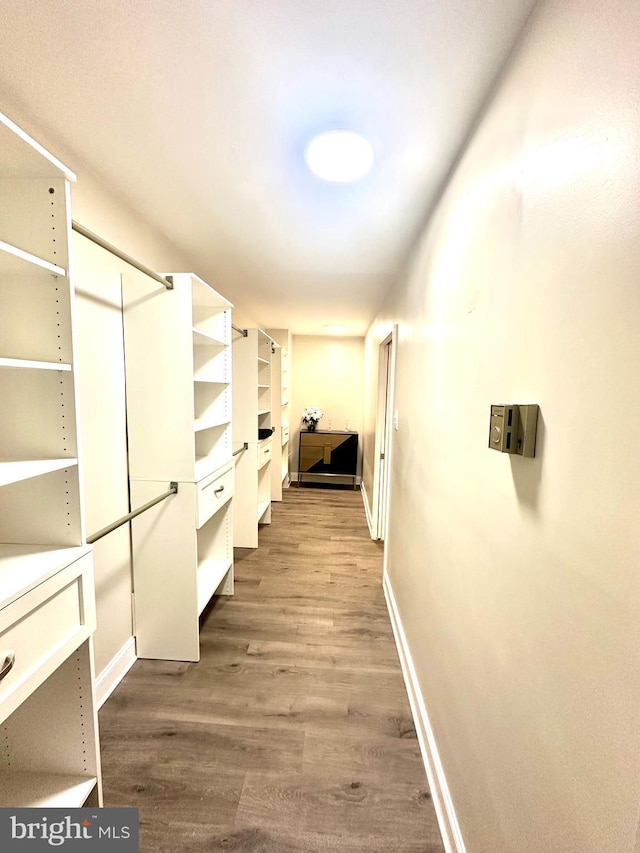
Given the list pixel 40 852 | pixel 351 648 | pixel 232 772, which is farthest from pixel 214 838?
pixel 351 648

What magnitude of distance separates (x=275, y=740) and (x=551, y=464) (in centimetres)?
157

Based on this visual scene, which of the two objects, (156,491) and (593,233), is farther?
(156,491)

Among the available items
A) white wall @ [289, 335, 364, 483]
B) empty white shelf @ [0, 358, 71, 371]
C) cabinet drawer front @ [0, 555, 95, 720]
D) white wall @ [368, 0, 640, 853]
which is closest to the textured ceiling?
white wall @ [368, 0, 640, 853]

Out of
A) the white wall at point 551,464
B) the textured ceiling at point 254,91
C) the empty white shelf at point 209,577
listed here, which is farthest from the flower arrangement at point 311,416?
the white wall at point 551,464

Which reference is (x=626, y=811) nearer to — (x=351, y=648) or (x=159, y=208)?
(x=351, y=648)

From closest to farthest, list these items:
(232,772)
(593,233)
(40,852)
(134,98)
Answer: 1. (593,233)
2. (40,852)
3. (134,98)
4. (232,772)

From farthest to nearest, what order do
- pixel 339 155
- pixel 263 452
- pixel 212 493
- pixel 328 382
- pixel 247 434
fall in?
1. pixel 328 382
2. pixel 263 452
3. pixel 247 434
4. pixel 212 493
5. pixel 339 155

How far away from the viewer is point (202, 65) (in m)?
0.99

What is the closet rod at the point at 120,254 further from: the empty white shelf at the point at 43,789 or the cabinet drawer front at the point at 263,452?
the cabinet drawer front at the point at 263,452

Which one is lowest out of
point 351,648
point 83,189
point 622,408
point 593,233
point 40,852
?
point 351,648

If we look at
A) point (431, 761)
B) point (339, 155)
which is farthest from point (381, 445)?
point (339, 155)

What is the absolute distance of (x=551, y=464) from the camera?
698mm

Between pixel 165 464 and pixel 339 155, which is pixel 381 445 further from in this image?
pixel 339 155

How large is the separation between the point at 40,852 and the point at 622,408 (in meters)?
1.63
